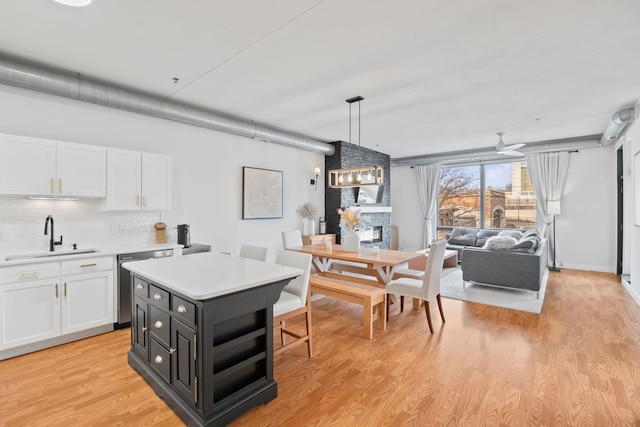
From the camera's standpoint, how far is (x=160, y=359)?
2211 millimetres

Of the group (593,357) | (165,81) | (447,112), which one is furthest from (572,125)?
(165,81)

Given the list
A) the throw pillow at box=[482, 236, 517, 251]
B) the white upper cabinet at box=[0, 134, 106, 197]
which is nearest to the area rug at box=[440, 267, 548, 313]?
the throw pillow at box=[482, 236, 517, 251]


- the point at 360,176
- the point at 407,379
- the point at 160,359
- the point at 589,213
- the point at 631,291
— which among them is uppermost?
the point at 360,176

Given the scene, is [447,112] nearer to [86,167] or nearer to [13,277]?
[86,167]

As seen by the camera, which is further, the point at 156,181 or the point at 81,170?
the point at 156,181

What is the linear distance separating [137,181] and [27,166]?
3.24 ft

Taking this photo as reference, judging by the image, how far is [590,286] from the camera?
531 cm

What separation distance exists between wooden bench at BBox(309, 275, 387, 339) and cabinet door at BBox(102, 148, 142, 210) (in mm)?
2400

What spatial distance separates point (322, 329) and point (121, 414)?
197 centimetres

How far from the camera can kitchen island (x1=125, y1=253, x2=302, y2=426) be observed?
5.99ft

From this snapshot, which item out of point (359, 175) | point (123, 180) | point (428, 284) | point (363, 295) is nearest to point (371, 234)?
point (359, 175)

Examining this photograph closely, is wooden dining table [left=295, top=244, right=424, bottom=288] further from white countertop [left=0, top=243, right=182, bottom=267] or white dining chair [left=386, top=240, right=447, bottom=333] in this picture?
white countertop [left=0, top=243, right=182, bottom=267]

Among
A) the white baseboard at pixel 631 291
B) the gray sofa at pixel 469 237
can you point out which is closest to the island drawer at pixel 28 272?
the white baseboard at pixel 631 291

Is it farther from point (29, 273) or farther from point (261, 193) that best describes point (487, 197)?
point (29, 273)
